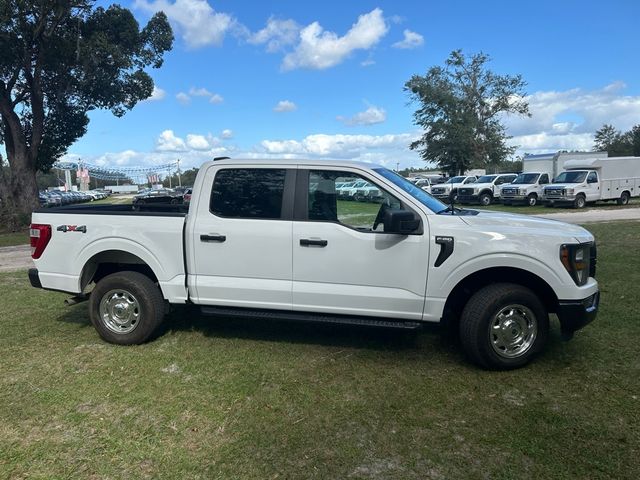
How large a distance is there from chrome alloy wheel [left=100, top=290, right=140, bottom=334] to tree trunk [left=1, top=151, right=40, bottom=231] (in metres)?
17.5

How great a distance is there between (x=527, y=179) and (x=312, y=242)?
25221 mm

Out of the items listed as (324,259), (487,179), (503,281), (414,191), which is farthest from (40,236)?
(487,179)

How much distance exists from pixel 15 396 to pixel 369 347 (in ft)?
10.3

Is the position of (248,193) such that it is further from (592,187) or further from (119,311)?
(592,187)

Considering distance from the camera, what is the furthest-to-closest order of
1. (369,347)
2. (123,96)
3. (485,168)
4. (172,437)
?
1. (485,168)
2. (123,96)
3. (369,347)
4. (172,437)

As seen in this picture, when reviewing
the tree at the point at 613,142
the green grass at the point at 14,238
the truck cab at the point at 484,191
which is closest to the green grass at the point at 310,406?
the green grass at the point at 14,238

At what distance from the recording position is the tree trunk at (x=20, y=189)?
779 inches

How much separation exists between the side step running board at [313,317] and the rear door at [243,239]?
0.08 m

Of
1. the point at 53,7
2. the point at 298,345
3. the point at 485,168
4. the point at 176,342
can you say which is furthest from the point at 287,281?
the point at 485,168

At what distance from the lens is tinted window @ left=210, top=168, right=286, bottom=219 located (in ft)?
15.4

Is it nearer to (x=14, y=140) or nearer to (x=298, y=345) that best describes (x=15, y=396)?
(x=298, y=345)

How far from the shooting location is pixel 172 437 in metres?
3.40

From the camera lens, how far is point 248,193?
4781 mm

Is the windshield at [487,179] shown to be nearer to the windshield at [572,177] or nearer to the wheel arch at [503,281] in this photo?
the windshield at [572,177]
